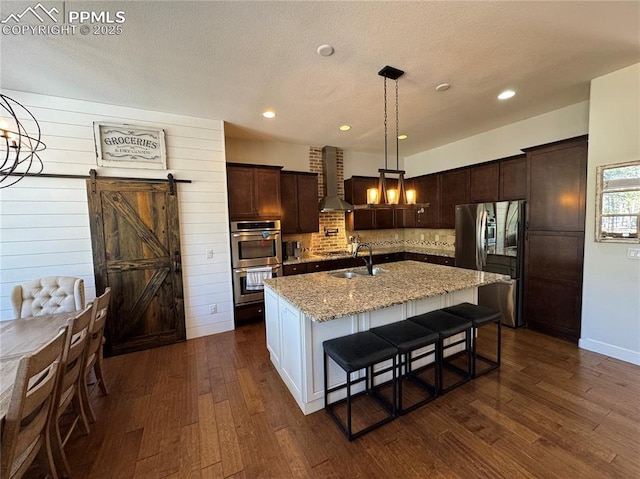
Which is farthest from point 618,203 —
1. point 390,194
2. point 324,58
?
point 324,58

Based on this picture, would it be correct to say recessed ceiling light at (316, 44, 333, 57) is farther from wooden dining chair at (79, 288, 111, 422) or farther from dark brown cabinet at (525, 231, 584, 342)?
dark brown cabinet at (525, 231, 584, 342)

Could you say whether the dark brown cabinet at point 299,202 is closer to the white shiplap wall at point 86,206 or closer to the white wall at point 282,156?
the white wall at point 282,156

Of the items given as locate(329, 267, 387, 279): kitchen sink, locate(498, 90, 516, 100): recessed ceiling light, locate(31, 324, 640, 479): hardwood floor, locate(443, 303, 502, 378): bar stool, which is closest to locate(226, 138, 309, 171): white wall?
locate(329, 267, 387, 279): kitchen sink

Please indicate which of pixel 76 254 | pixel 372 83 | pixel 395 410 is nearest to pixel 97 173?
pixel 76 254

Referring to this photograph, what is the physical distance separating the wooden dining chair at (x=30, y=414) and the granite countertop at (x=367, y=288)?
1.34m

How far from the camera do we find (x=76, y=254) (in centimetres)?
300

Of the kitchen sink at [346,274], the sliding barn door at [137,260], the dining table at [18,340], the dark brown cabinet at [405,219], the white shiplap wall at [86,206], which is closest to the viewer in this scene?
the dining table at [18,340]

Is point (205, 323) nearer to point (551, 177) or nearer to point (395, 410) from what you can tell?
point (395, 410)

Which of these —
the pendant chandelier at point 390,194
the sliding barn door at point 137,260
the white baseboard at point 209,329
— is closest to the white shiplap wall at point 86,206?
the white baseboard at point 209,329

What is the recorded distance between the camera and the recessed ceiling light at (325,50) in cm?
210

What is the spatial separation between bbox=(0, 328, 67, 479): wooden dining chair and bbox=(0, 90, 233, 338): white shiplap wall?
2.10 m

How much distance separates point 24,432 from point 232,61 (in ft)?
8.98

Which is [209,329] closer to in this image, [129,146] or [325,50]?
[129,146]

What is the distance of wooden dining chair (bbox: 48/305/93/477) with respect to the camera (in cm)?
154
